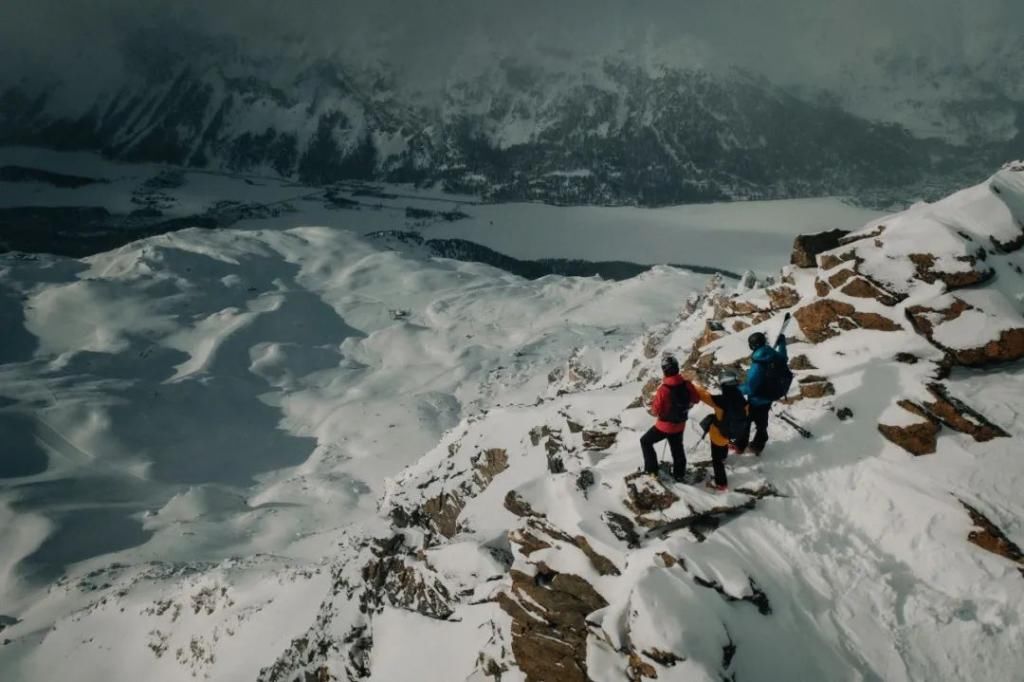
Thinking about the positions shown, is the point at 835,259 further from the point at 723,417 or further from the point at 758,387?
the point at 723,417

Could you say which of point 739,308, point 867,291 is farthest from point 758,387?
point 739,308

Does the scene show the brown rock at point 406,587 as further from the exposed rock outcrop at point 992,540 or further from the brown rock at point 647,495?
the exposed rock outcrop at point 992,540

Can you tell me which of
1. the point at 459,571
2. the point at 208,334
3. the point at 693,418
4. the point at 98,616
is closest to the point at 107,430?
the point at 208,334

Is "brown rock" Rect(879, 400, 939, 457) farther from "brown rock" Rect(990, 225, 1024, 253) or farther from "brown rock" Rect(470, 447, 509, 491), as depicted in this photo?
"brown rock" Rect(470, 447, 509, 491)

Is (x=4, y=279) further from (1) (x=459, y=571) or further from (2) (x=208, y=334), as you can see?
(1) (x=459, y=571)

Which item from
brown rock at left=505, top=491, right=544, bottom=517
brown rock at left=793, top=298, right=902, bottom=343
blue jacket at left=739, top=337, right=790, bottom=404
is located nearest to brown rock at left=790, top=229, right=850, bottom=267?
brown rock at left=793, top=298, right=902, bottom=343
